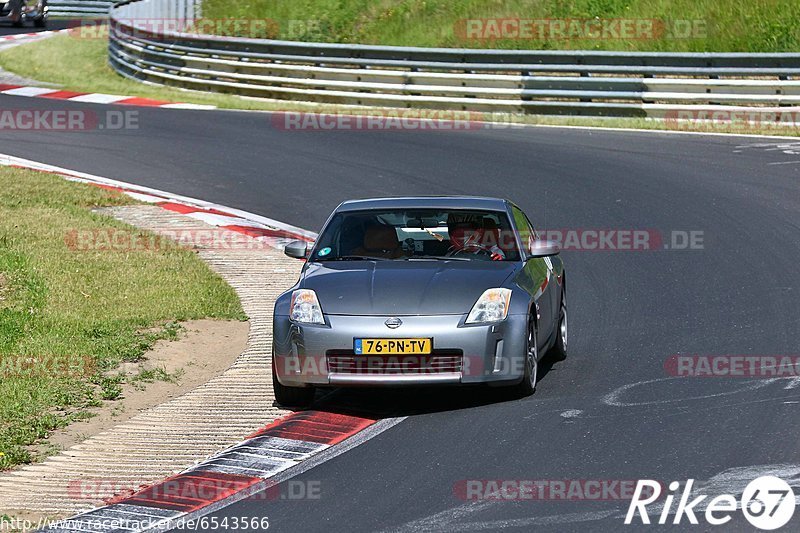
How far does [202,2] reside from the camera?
34.7 meters

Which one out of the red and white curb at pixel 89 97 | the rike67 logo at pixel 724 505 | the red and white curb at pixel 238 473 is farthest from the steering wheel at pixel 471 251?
the red and white curb at pixel 89 97

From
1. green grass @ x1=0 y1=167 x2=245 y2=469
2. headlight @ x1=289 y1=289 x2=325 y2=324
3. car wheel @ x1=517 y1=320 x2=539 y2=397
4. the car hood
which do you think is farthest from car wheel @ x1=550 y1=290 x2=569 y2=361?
green grass @ x1=0 y1=167 x2=245 y2=469

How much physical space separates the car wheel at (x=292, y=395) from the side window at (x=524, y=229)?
2.07 m

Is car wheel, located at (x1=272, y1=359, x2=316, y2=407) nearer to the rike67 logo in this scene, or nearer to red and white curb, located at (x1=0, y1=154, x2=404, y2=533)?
red and white curb, located at (x1=0, y1=154, x2=404, y2=533)

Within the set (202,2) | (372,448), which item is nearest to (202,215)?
(372,448)

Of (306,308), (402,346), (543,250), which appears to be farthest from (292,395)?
(543,250)

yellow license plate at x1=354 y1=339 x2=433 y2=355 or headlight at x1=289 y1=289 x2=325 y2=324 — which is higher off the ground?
headlight at x1=289 y1=289 x2=325 y2=324

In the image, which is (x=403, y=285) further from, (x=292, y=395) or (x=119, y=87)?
(x=119, y=87)

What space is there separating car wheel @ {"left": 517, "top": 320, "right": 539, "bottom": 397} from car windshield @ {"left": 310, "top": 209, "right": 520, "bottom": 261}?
86 cm

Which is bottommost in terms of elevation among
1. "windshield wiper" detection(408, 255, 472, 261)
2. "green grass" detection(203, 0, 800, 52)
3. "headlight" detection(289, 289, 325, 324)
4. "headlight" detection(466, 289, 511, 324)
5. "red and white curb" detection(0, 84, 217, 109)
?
"red and white curb" detection(0, 84, 217, 109)

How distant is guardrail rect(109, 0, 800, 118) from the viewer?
22047mm

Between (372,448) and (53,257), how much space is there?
22.2ft

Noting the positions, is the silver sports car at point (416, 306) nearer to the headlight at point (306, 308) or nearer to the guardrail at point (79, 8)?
the headlight at point (306, 308)

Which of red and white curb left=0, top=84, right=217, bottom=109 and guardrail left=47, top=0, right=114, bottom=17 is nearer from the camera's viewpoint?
red and white curb left=0, top=84, right=217, bottom=109
